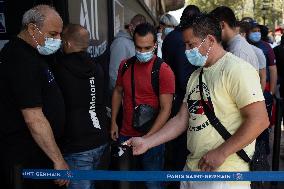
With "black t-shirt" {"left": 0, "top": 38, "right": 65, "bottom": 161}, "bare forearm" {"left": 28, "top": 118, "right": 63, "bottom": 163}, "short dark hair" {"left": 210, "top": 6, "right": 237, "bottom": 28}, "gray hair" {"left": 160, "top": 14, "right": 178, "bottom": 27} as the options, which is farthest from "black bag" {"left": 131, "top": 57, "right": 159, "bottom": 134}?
"gray hair" {"left": 160, "top": 14, "right": 178, "bottom": 27}

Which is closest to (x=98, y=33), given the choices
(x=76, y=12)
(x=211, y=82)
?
(x=76, y=12)

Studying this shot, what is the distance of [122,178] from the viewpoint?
7.77ft

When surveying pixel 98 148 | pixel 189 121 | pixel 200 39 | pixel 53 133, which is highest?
pixel 200 39

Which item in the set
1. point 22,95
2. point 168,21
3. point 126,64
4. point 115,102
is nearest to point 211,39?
point 22,95

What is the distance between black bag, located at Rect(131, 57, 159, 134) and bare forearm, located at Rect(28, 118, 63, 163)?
3.17 ft

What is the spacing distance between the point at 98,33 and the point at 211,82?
3252 mm

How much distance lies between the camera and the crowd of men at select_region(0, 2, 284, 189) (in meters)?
2.19

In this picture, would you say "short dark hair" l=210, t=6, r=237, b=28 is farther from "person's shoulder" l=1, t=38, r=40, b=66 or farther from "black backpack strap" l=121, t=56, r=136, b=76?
"person's shoulder" l=1, t=38, r=40, b=66

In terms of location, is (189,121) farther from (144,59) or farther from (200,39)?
(144,59)

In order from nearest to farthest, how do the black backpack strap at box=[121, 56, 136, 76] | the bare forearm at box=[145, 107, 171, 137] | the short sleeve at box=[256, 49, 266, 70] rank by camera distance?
the bare forearm at box=[145, 107, 171, 137]
the black backpack strap at box=[121, 56, 136, 76]
the short sleeve at box=[256, 49, 266, 70]

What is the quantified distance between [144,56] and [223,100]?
1312mm

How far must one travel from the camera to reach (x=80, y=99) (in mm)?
2840

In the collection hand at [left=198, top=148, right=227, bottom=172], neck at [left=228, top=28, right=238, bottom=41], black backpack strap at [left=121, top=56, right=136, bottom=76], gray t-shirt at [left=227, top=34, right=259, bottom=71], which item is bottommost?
hand at [left=198, top=148, right=227, bottom=172]

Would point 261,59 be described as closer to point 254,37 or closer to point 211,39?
point 254,37
